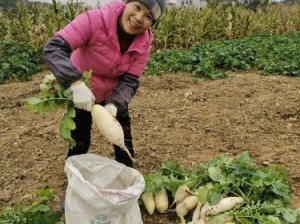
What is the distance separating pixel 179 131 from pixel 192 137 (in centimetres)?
21

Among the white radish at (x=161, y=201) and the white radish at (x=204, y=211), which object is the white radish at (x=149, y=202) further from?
the white radish at (x=204, y=211)

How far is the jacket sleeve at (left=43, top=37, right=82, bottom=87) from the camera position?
2295 mm

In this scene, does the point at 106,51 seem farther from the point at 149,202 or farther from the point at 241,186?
the point at 241,186

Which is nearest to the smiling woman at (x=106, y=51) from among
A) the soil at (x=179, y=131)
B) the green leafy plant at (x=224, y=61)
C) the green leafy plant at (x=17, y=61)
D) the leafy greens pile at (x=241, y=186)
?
the leafy greens pile at (x=241, y=186)

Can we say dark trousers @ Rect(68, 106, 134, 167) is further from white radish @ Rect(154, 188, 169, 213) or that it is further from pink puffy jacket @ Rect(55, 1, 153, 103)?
white radish @ Rect(154, 188, 169, 213)

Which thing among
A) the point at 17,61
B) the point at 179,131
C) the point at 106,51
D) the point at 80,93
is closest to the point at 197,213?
the point at 80,93

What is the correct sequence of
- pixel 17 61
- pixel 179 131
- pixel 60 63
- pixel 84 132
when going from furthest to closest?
pixel 17 61
pixel 179 131
pixel 84 132
pixel 60 63

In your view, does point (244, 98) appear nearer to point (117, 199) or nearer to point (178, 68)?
point (178, 68)

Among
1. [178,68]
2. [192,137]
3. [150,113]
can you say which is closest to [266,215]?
[192,137]

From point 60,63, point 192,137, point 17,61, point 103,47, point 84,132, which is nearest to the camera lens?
point 60,63

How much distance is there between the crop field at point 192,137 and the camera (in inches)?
102

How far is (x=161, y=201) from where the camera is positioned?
8.81ft

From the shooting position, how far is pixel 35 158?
3809mm

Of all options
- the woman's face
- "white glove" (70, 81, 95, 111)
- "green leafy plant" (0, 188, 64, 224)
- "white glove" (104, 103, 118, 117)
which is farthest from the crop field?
the woman's face
